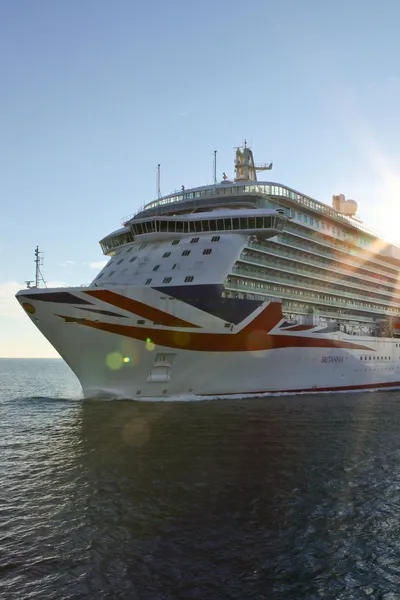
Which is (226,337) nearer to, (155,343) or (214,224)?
(155,343)

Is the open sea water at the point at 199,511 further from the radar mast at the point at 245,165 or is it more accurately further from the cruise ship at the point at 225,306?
the radar mast at the point at 245,165

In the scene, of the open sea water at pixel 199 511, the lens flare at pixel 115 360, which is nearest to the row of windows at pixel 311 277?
the lens flare at pixel 115 360

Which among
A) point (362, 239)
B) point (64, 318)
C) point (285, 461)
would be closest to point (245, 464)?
point (285, 461)

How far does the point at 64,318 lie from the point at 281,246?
16340 millimetres

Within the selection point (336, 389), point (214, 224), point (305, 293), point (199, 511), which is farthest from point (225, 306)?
point (199, 511)

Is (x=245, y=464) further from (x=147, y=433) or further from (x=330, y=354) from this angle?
(x=330, y=354)

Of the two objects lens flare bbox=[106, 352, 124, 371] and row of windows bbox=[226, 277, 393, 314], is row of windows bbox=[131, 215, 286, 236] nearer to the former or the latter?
row of windows bbox=[226, 277, 393, 314]

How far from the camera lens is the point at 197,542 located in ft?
32.6

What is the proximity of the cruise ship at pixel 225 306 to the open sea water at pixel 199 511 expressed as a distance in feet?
14.4

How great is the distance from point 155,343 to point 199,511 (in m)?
13.8

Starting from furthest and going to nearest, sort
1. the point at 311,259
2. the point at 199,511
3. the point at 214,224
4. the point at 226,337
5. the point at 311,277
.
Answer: the point at 311,259 < the point at 311,277 < the point at 214,224 < the point at 226,337 < the point at 199,511

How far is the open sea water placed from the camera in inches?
334

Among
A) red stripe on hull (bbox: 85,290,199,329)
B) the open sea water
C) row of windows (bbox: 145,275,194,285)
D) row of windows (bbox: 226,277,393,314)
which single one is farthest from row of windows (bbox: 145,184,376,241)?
the open sea water

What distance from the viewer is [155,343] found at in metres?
24.9
